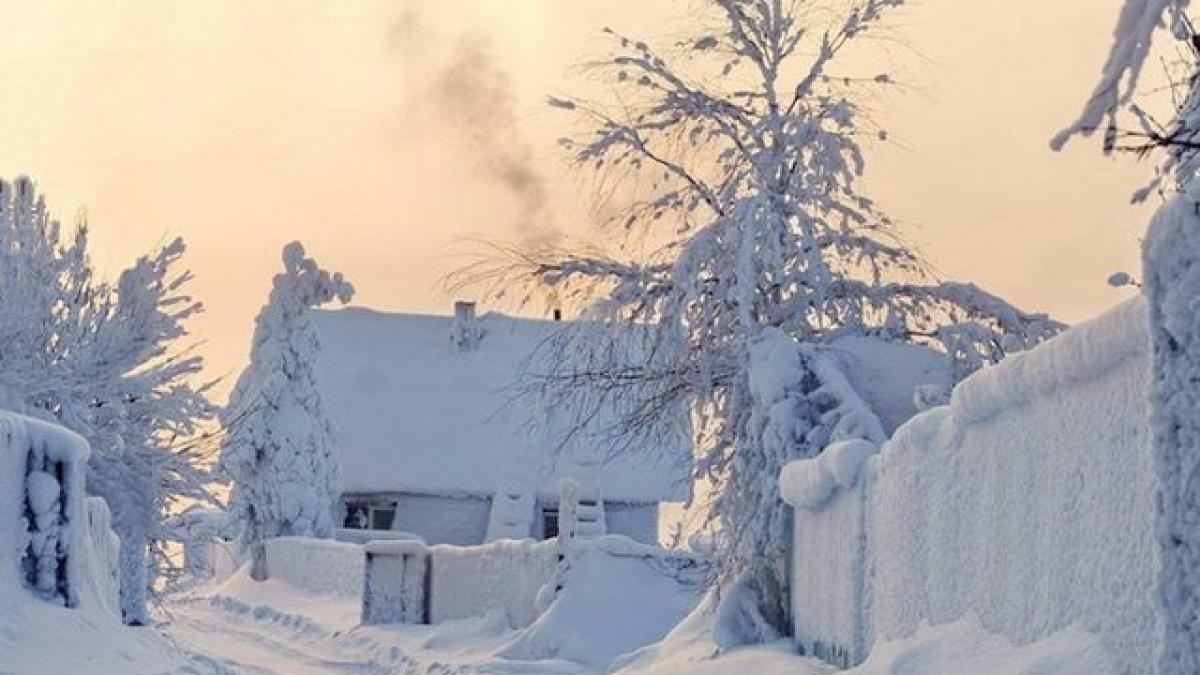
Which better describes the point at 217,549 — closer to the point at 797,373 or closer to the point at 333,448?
the point at 333,448

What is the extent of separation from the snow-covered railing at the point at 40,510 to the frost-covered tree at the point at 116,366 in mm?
8632

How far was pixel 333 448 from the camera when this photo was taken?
52.0 m

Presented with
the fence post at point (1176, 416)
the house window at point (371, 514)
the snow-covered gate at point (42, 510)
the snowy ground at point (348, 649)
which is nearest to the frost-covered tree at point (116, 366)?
the snowy ground at point (348, 649)

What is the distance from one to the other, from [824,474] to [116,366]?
14355mm

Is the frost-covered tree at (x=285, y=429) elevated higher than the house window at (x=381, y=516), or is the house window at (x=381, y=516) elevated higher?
the frost-covered tree at (x=285, y=429)

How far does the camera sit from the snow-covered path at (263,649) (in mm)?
27453

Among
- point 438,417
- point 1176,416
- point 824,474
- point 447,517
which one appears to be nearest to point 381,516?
point 447,517

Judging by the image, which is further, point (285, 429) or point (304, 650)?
point (285, 429)

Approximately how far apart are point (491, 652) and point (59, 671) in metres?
14.5

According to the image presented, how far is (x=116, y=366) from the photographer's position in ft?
88.5

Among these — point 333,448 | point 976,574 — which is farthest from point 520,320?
point 976,574

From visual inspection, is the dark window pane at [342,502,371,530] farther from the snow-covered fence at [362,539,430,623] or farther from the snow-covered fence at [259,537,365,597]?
the snow-covered fence at [362,539,430,623]

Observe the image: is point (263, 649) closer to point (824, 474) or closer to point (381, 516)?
point (824, 474)

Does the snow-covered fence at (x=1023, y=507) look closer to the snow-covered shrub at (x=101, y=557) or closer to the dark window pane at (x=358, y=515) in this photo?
the snow-covered shrub at (x=101, y=557)
